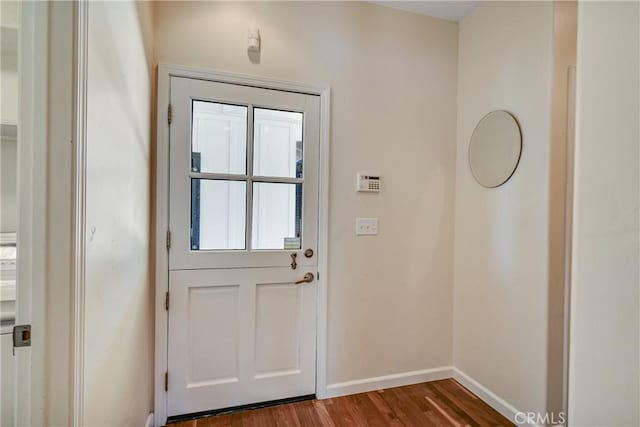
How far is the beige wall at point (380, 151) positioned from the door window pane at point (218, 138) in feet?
0.85

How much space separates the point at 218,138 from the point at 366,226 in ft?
3.69

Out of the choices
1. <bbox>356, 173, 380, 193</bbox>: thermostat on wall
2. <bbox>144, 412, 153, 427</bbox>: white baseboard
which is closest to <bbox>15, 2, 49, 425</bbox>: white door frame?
<bbox>144, 412, 153, 427</bbox>: white baseboard

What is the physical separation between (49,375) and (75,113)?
2.22 feet

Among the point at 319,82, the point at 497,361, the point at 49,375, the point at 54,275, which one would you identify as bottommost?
the point at 497,361

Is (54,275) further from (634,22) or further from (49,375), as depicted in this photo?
(634,22)

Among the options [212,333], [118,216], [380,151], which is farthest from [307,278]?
[118,216]

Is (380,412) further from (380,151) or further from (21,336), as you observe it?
(21,336)

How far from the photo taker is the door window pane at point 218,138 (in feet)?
5.71

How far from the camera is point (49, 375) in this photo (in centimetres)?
73

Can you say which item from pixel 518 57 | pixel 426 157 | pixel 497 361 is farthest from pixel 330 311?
pixel 518 57

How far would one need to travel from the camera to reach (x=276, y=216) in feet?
6.13

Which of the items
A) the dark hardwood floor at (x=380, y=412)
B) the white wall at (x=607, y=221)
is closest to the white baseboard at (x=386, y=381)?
the dark hardwood floor at (x=380, y=412)

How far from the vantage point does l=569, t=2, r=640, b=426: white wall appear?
361mm

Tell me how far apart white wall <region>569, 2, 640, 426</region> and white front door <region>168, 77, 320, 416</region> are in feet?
5.07
